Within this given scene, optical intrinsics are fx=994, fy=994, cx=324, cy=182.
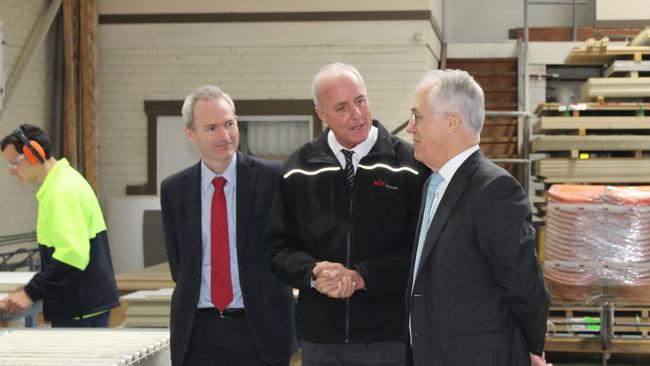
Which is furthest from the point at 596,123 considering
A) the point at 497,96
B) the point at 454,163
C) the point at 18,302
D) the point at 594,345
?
the point at 454,163

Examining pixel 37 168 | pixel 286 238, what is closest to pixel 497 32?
pixel 37 168

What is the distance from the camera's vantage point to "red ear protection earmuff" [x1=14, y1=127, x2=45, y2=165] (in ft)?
16.0

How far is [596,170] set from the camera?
9578mm

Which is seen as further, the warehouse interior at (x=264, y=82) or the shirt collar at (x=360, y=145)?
the warehouse interior at (x=264, y=82)

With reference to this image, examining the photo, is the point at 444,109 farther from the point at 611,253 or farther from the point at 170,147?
the point at 170,147

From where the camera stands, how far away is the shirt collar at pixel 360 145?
3545mm

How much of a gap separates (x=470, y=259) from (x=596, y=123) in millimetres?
7209

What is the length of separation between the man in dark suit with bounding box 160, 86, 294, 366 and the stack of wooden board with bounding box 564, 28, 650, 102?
688cm

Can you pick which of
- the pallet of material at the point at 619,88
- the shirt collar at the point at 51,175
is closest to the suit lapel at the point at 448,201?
the shirt collar at the point at 51,175

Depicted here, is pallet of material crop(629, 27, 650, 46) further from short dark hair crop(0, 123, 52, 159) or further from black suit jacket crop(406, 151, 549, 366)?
black suit jacket crop(406, 151, 549, 366)

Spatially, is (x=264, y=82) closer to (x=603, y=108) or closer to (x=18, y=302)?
(x=603, y=108)

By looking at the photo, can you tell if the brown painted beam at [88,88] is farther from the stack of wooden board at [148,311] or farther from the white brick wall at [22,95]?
the stack of wooden board at [148,311]

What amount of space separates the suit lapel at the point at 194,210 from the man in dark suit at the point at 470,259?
103cm

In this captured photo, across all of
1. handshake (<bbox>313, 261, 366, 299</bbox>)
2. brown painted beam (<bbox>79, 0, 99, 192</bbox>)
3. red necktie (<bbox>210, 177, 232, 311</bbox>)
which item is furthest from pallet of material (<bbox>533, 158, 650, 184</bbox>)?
handshake (<bbox>313, 261, 366, 299</bbox>)
